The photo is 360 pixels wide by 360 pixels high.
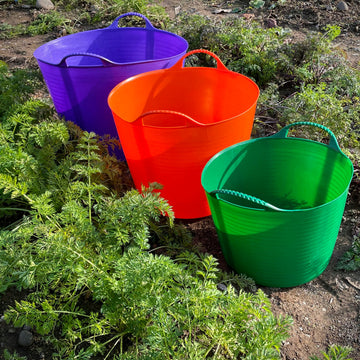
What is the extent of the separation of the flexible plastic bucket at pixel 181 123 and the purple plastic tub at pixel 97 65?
11 centimetres

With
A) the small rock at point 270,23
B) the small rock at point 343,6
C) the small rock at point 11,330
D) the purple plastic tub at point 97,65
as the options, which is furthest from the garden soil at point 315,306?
the small rock at point 343,6

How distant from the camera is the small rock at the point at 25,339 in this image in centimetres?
175

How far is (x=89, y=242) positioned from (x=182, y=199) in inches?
23.3

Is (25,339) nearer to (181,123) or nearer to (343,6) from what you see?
(181,123)

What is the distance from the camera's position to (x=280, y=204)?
7.25ft

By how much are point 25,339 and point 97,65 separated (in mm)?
1501

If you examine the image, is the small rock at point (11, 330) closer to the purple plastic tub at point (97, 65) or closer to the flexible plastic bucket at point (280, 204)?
the flexible plastic bucket at point (280, 204)

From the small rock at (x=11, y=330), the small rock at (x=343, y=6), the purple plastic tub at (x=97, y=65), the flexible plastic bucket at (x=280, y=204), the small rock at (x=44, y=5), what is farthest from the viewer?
the small rock at (x=44, y=5)

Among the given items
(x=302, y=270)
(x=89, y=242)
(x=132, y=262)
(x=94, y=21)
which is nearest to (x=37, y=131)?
(x=89, y=242)

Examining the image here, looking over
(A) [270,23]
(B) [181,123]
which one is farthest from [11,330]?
(A) [270,23]

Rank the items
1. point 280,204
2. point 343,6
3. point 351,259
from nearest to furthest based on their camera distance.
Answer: point 351,259
point 280,204
point 343,6

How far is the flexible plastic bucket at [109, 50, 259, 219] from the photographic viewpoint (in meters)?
1.95

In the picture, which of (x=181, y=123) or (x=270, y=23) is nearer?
(x=181, y=123)

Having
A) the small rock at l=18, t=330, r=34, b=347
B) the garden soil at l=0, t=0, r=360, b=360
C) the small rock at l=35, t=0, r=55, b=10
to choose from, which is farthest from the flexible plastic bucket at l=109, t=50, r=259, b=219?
A: the small rock at l=35, t=0, r=55, b=10
